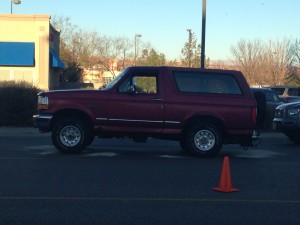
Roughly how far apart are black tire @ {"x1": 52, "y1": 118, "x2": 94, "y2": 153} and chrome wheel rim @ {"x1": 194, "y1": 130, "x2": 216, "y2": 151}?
102 inches

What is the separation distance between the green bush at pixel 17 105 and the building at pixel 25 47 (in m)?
12.3

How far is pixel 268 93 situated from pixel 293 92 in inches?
365

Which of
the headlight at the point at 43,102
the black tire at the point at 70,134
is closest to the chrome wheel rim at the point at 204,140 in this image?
the black tire at the point at 70,134

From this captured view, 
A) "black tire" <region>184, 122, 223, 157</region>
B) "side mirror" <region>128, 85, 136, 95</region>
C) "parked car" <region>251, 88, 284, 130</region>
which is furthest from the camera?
"parked car" <region>251, 88, 284, 130</region>

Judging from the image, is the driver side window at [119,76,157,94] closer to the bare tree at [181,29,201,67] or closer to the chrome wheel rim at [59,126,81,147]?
the chrome wheel rim at [59,126,81,147]

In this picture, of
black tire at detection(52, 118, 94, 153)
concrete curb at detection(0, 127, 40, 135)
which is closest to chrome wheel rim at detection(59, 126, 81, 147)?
black tire at detection(52, 118, 94, 153)

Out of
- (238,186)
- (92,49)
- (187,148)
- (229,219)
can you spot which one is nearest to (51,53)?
(92,49)

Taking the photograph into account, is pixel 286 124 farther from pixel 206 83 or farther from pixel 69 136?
pixel 69 136

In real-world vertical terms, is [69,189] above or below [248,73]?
below

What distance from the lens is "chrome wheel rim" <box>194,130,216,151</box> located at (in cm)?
1447

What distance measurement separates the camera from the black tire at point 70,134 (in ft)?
46.9

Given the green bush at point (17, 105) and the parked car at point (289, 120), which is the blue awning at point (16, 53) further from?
the parked car at point (289, 120)

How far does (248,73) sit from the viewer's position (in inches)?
2181

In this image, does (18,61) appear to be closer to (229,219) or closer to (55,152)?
(55,152)
